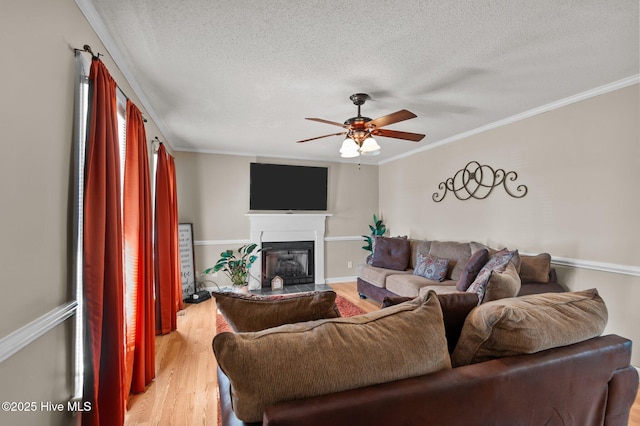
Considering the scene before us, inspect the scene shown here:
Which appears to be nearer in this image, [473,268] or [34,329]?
[34,329]

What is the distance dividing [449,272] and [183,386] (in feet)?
9.95

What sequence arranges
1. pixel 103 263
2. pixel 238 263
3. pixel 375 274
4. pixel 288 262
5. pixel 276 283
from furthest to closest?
pixel 288 262, pixel 276 283, pixel 238 263, pixel 375 274, pixel 103 263

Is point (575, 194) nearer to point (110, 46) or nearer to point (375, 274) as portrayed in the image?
point (375, 274)

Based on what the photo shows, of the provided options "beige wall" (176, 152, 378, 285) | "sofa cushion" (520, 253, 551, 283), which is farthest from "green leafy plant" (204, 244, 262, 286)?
"sofa cushion" (520, 253, 551, 283)

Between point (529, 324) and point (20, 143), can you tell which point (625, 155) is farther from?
point (20, 143)

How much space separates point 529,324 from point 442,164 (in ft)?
12.0

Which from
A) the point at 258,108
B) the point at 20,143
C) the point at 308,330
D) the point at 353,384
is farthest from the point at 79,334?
the point at 258,108

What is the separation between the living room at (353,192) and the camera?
1.07 meters

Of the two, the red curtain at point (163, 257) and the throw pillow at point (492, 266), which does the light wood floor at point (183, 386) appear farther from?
the throw pillow at point (492, 266)

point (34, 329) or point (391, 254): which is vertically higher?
point (34, 329)

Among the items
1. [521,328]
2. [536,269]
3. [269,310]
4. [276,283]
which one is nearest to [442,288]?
[536,269]

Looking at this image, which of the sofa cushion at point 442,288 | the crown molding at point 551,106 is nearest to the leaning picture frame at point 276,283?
the sofa cushion at point 442,288

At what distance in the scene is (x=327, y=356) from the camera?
85cm

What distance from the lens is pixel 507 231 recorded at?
343cm
